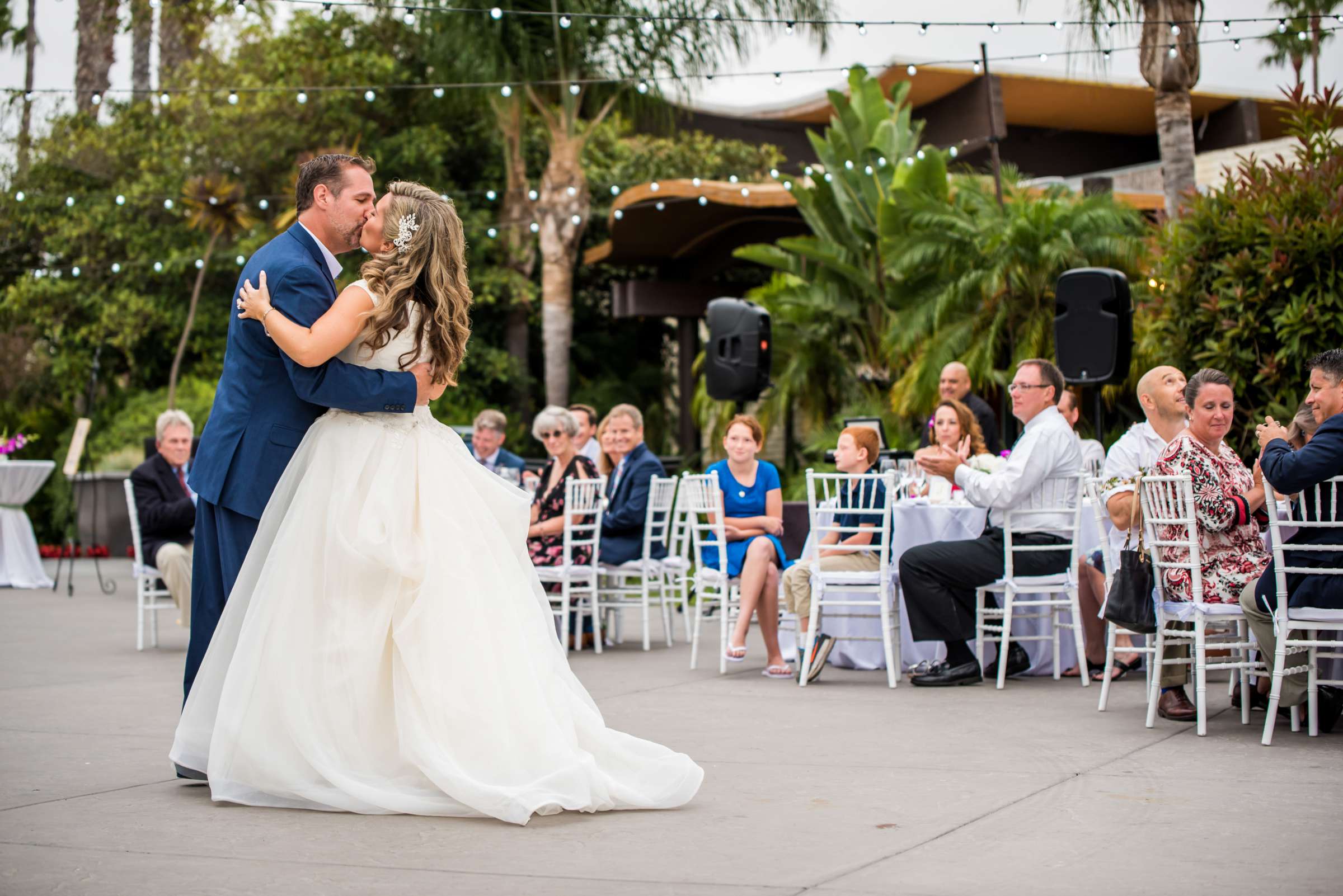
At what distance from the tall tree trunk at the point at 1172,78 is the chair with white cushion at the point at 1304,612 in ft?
24.8

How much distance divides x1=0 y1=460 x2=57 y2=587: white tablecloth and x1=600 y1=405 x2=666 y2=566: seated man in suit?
7.10m

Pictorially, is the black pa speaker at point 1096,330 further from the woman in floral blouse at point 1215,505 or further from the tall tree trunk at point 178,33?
the tall tree trunk at point 178,33

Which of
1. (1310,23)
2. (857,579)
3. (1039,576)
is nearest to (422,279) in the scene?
(857,579)

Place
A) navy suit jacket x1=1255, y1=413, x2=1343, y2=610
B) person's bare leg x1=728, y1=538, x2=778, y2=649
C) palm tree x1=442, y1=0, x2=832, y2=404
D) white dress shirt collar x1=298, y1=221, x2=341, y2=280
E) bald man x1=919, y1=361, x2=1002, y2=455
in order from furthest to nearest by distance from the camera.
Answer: palm tree x1=442, y1=0, x2=832, y2=404 → bald man x1=919, y1=361, x2=1002, y2=455 → person's bare leg x1=728, y1=538, x2=778, y2=649 → navy suit jacket x1=1255, y1=413, x2=1343, y2=610 → white dress shirt collar x1=298, y1=221, x2=341, y2=280

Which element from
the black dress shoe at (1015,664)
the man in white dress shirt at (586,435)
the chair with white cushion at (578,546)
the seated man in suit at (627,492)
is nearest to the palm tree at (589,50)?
the man in white dress shirt at (586,435)

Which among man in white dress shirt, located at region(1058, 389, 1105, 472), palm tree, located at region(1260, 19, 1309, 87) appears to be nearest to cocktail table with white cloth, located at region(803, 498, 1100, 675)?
man in white dress shirt, located at region(1058, 389, 1105, 472)

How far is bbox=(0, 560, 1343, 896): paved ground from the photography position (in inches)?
131

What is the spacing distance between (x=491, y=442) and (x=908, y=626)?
12.1 feet

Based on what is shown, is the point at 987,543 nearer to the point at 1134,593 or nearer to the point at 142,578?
the point at 1134,593

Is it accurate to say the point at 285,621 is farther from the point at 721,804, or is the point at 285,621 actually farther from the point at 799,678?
the point at 799,678

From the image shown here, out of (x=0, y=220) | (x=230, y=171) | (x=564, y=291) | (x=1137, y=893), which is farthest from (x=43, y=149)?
(x=1137, y=893)

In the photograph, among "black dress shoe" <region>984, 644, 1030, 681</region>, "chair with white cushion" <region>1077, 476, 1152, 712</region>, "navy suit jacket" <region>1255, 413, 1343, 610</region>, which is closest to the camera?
"navy suit jacket" <region>1255, 413, 1343, 610</region>

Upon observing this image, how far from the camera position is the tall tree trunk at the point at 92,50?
1057 inches

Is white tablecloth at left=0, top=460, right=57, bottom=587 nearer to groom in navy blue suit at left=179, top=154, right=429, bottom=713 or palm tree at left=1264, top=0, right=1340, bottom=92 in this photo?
groom in navy blue suit at left=179, top=154, right=429, bottom=713
